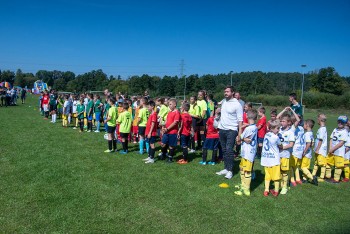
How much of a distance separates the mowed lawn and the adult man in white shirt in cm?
60

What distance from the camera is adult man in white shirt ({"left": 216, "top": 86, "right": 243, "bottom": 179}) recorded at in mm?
7285

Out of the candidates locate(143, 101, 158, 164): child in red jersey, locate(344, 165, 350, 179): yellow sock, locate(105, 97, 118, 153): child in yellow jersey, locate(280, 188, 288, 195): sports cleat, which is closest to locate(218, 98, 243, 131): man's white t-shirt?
locate(280, 188, 288, 195): sports cleat

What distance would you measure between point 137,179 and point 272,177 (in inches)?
127

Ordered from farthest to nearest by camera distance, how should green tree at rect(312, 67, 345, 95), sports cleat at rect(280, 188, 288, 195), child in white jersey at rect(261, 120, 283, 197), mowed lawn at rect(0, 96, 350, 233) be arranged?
1. green tree at rect(312, 67, 345, 95)
2. sports cleat at rect(280, 188, 288, 195)
3. child in white jersey at rect(261, 120, 283, 197)
4. mowed lawn at rect(0, 96, 350, 233)

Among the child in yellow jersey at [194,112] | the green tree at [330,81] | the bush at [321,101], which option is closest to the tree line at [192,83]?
the green tree at [330,81]

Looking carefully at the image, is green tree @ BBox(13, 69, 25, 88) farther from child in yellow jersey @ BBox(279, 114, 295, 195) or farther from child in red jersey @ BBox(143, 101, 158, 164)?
child in yellow jersey @ BBox(279, 114, 295, 195)

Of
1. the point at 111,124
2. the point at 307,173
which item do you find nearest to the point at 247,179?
the point at 307,173

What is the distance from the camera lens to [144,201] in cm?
580

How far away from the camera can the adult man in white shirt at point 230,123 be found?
7.28 m

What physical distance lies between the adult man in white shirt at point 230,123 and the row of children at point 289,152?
0.45 metres

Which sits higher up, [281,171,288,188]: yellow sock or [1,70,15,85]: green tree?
[1,70,15,85]: green tree

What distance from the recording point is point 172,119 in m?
8.70

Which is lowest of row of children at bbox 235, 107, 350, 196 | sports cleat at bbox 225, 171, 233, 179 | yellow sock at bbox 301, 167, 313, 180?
sports cleat at bbox 225, 171, 233, 179

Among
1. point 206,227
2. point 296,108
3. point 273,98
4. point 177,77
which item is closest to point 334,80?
point 273,98
